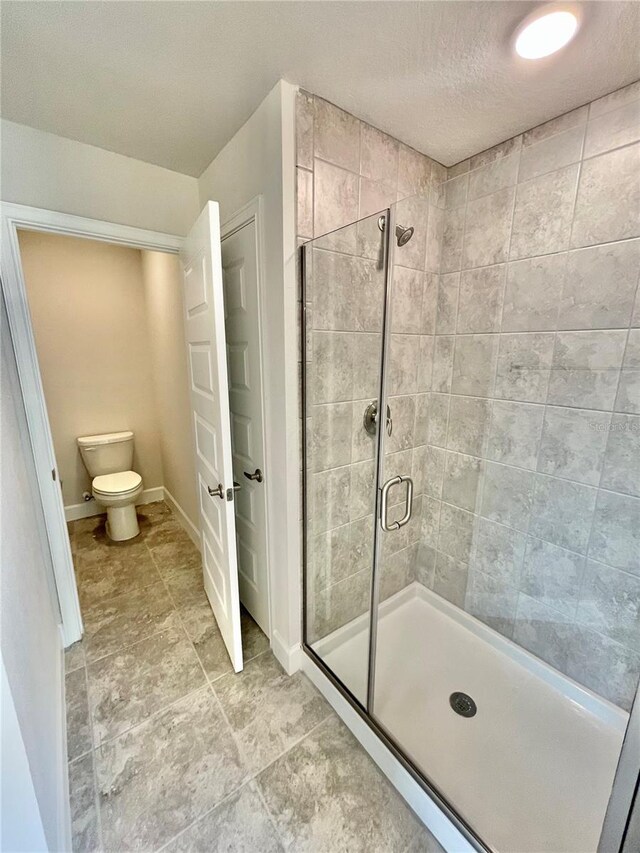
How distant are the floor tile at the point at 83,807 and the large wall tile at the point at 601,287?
239cm

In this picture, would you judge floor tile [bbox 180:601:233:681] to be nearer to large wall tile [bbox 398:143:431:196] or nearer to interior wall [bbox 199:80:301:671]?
interior wall [bbox 199:80:301:671]

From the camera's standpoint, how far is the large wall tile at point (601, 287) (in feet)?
4.01

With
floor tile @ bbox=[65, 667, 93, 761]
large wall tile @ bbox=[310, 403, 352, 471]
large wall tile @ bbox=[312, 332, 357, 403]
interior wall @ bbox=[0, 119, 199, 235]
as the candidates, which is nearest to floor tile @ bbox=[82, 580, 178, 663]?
floor tile @ bbox=[65, 667, 93, 761]

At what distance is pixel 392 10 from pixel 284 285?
2.46ft

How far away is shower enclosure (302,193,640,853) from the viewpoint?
126 cm

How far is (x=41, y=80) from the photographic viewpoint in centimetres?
114

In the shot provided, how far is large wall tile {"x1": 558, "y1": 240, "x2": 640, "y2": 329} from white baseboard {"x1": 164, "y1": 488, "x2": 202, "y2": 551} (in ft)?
8.49

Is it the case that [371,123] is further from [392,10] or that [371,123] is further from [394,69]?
[392,10]

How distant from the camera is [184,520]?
2.90 meters

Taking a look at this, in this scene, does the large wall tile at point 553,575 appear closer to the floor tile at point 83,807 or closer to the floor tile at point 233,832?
the floor tile at point 233,832

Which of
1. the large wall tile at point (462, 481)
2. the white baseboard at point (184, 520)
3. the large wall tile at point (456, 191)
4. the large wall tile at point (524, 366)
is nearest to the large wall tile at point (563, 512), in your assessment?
the large wall tile at point (462, 481)

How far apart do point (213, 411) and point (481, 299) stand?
4.42ft

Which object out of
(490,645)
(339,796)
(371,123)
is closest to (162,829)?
(339,796)

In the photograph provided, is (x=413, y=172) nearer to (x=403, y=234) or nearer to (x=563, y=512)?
(x=403, y=234)
